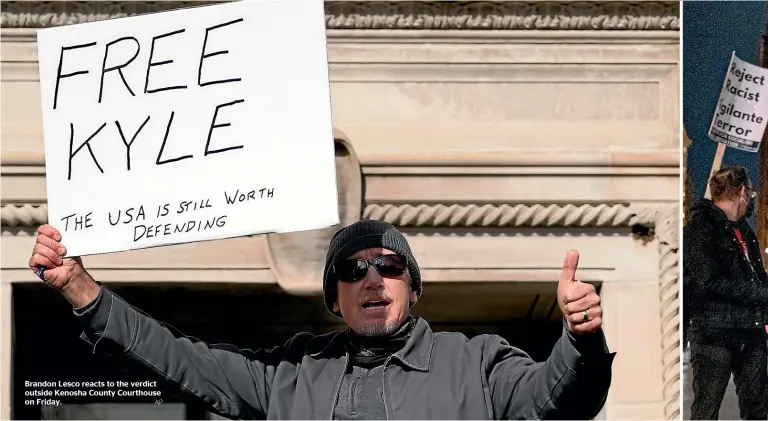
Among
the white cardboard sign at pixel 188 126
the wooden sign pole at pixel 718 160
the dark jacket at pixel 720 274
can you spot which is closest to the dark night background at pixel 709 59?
the wooden sign pole at pixel 718 160

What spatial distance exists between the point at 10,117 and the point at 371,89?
1259 mm

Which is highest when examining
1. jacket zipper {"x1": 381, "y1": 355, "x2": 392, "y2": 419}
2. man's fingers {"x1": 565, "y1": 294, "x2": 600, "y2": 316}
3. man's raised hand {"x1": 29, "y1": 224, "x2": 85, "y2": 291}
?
man's raised hand {"x1": 29, "y1": 224, "x2": 85, "y2": 291}

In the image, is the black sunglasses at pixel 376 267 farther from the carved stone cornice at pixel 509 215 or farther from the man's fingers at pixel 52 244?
the carved stone cornice at pixel 509 215

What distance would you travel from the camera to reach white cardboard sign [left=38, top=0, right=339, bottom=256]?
178 inches

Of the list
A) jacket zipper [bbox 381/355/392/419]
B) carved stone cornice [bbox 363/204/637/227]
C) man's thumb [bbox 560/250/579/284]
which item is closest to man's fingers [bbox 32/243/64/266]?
jacket zipper [bbox 381/355/392/419]

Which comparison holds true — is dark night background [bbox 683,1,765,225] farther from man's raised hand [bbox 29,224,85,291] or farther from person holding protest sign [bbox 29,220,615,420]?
man's raised hand [bbox 29,224,85,291]

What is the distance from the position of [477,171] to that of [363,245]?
2971 mm

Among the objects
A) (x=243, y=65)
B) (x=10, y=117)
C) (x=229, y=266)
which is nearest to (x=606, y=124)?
(x=229, y=266)

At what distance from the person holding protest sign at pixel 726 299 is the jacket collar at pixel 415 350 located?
2.55 m

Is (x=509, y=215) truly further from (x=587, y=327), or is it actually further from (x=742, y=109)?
(x=587, y=327)

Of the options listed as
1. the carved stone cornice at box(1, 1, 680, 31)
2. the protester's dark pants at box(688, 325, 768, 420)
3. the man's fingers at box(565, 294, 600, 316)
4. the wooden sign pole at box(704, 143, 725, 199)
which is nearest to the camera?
the man's fingers at box(565, 294, 600, 316)

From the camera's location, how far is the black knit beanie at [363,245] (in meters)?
4.27

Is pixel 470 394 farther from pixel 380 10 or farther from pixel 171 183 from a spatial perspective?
pixel 380 10

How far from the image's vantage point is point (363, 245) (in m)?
4.27
